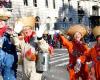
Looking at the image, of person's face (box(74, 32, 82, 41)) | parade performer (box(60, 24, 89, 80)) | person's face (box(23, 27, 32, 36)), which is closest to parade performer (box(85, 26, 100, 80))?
parade performer (box(60, 24, 89, 80))

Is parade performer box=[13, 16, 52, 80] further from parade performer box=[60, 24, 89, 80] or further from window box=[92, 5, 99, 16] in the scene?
window box=[92, 5, 99, 16]

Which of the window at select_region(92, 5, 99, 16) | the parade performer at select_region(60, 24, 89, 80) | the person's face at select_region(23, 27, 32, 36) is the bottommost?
the window at select_region(92, 5, 99, 16)

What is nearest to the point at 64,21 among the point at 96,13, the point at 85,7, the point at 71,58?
the point at 85,7

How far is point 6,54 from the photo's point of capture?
9133 millimetres

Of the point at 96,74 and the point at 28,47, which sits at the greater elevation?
the point at 28,47

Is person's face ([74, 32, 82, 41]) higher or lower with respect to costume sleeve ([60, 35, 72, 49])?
higher

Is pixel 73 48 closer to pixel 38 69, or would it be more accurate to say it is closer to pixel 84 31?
pixel 84 31

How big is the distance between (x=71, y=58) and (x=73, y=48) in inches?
8.9

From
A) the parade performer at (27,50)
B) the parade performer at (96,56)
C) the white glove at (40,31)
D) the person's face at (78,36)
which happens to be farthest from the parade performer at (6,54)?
the person's face at (78,36)

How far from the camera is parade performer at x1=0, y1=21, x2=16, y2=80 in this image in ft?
29.9

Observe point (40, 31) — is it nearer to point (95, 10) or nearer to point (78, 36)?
point (78, 36)

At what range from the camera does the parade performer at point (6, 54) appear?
9102 mm

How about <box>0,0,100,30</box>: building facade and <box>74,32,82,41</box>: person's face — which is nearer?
<box>74,32,82,41</box>: person's face

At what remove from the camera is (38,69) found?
29.8 feet
